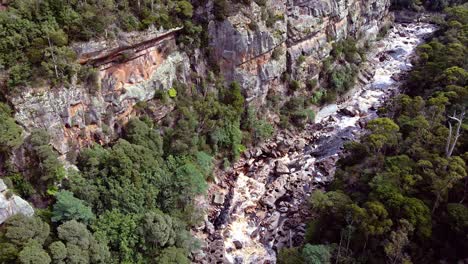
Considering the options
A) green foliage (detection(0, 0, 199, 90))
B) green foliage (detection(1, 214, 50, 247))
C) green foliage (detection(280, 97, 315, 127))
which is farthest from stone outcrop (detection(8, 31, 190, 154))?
green foliage (detection(280, 97, 315, 127))

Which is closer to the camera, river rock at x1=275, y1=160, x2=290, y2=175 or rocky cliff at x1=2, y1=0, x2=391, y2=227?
rocky cliff at x1=2, y1=0, x2=391, y2=227

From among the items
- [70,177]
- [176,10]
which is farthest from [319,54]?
[70,177]

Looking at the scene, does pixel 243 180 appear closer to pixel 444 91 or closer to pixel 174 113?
pixel 174 113

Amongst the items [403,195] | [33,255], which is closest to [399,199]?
[403,195]

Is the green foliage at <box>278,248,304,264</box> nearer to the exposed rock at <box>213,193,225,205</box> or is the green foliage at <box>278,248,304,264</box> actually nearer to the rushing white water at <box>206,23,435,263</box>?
the rushing white water at <box>206,23,435,263</box>

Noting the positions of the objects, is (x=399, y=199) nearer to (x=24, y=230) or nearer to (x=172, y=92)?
(x=172, y=92)

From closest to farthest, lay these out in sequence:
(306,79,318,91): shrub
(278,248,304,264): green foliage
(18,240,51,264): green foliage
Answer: (18,240,51,264): green foliage < (278,248,304,264): green foliage < (306,79,318,91): shrub

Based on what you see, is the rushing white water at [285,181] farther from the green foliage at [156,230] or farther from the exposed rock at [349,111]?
the green foliage at [156,230]
